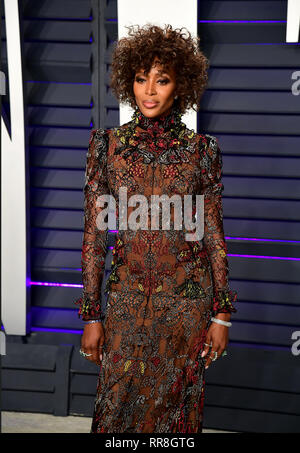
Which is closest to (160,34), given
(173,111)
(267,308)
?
(173,111)

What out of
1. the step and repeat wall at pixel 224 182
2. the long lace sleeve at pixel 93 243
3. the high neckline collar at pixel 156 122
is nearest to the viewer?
the long lace sleeve at pixel 93 243

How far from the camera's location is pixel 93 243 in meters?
2.29

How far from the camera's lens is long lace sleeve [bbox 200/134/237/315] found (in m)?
2.37

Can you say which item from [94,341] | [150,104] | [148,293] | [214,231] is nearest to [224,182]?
[214,231]

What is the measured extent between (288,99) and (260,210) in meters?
0.64

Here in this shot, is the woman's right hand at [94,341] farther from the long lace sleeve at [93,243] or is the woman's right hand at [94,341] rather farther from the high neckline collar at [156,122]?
the high neckline collar at [156,122]

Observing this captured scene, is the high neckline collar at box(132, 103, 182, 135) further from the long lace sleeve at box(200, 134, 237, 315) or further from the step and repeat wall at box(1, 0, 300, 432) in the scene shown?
the step and repeat wall at box(1, 0, 300, 432)

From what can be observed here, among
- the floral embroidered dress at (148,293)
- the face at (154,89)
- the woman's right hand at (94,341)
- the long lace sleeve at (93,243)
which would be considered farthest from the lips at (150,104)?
the woman's right hand at (94,341)

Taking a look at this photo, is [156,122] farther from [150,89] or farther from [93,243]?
[93,243]

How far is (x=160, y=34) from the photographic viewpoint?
7.82ft

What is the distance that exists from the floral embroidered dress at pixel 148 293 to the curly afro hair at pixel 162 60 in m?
0.24

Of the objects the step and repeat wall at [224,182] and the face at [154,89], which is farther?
the step and repeat wall at [224,182]

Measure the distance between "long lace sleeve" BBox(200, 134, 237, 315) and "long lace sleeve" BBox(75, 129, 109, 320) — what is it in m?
0.39

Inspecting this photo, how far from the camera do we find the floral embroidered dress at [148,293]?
2.29 metres
